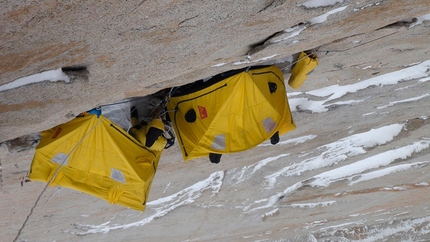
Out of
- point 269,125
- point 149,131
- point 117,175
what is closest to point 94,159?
point 117,175

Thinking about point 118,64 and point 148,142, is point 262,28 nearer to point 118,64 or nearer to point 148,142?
point 118,64

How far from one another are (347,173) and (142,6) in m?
5.25

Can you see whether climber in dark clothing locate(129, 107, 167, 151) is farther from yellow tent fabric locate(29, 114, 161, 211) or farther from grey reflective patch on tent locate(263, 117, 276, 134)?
grey reflective patch on tent locate(263, 117, 276, 134)

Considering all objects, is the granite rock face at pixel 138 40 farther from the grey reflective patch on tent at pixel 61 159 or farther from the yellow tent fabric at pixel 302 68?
the yellow tent fabric at pixel 302 68

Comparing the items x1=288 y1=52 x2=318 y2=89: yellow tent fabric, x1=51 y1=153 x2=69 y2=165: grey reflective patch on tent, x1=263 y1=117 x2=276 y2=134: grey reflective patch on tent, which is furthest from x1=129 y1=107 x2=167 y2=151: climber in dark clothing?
x1=288 y1=52 x2=318 y2=89: yellow tent fabric

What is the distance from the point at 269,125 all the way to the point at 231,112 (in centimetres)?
41

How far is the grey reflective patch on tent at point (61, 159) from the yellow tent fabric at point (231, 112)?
3.12 feet

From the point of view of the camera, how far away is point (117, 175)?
3797 mm

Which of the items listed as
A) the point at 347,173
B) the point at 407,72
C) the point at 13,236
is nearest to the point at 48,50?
the point at 407,72

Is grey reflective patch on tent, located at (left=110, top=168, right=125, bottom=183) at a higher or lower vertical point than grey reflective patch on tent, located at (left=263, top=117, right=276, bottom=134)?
higher

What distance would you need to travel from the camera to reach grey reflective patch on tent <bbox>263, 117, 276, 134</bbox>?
12.9 feet

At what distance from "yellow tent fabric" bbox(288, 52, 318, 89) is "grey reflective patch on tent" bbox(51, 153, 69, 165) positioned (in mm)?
2141

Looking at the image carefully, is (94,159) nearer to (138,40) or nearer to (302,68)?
(138,40)

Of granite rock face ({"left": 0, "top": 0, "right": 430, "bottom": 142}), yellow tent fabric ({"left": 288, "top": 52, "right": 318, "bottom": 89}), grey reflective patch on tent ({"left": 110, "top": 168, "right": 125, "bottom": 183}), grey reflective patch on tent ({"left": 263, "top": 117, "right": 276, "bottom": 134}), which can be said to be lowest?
grey reflective patch on tent ({"left": 263, "top": 117, "right": 276, "bottom": 134})
